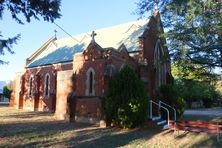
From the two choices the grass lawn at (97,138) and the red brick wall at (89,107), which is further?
the red brick wall at (89,107)

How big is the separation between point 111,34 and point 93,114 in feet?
43.9

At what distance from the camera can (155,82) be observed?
27797mm

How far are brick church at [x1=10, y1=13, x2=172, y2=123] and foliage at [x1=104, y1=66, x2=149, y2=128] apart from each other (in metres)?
1.64

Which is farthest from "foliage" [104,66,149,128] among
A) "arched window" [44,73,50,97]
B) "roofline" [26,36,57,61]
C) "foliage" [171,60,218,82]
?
"roofline" [26,36,57,61]

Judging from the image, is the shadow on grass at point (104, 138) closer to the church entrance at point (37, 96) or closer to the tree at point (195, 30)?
the tree at point (195, 30)

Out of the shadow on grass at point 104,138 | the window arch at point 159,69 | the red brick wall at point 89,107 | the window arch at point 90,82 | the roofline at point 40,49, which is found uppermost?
the roofline at point 40,49

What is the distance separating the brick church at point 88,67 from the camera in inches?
849

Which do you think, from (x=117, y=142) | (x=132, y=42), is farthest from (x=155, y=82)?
(x=117, y=142)

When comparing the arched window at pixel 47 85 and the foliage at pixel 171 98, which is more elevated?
the arched window at pixel 47 85

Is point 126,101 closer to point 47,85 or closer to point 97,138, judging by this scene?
point 97,138

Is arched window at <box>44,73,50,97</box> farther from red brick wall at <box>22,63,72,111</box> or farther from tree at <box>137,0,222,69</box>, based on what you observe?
tree at <box>137,0,222,69</box>

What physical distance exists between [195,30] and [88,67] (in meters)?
9.22

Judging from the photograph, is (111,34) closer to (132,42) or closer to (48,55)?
(132,42)

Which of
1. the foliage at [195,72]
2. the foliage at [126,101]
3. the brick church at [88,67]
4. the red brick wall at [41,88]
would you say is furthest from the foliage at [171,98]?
the red brick wall at [41,88]
